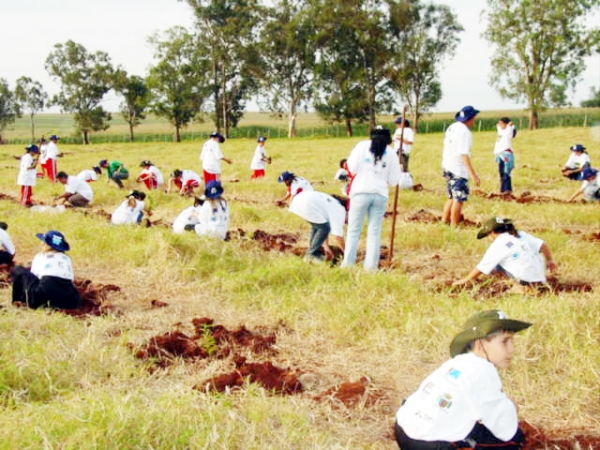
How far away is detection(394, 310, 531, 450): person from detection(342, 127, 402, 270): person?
3.75 m

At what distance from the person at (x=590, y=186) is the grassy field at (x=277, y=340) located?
2.70 m

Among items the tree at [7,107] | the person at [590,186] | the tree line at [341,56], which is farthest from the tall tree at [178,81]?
the person at [590,186]

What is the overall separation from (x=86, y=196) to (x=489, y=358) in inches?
440

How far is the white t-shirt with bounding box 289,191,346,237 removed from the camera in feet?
24.7

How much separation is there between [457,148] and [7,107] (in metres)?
75.4

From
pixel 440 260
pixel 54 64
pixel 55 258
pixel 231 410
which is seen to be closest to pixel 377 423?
pixel 231 410

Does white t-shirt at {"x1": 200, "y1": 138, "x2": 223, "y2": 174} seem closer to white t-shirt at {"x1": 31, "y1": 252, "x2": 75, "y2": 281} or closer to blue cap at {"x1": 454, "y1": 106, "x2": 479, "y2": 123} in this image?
blue cap at {"x1": 454, "y1": 106, "x2": 479, "y2": 123}

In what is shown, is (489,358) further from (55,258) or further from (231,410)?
(55,258)

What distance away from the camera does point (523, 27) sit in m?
41.9

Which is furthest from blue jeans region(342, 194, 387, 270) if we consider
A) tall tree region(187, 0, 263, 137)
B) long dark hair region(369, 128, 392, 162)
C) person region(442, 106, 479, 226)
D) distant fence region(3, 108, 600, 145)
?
→ tall tree region(187, 0, 263, 137)

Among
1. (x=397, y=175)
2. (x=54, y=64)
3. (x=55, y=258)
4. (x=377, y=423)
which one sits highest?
(x=54, y=64)

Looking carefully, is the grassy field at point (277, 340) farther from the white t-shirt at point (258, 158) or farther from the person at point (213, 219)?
the white t-shirt at point (258, 158)

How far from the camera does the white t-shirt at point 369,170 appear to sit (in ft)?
22.6

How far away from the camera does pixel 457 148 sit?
861 centimetres
